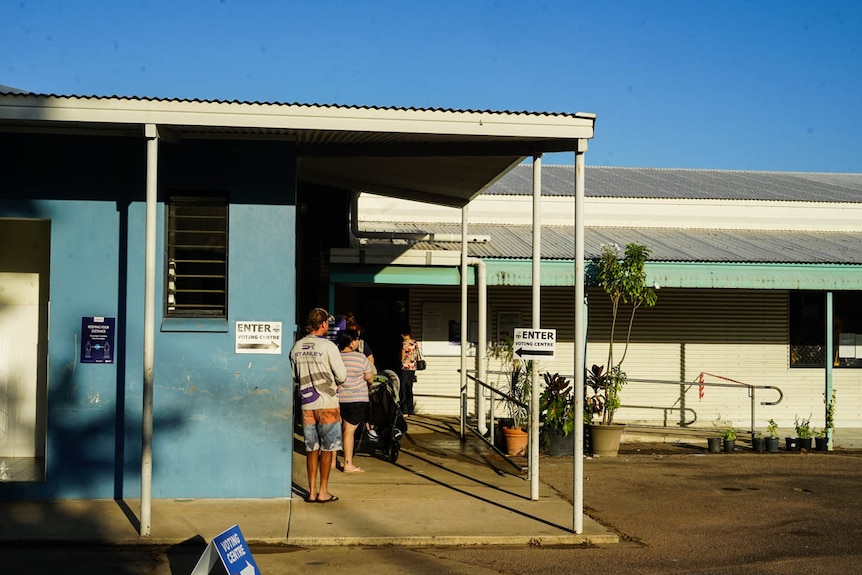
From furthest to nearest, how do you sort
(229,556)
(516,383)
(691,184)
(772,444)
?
1. (691,184)
2. (772,444)
3. (516,383)
4. (229,556)

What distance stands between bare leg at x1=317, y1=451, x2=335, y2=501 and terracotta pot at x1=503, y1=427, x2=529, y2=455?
413cm

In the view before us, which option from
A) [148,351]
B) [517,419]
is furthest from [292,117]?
[517,419]

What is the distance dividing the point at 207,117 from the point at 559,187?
13.6 meters

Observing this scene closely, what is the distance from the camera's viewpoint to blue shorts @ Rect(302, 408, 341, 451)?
8992mm

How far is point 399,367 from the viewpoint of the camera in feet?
55.1

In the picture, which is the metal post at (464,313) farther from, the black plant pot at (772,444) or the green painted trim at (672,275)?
the black plant pot at (772,444)

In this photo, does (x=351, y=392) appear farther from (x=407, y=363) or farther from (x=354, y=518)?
(x=407, y=363)

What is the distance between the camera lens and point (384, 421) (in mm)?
12008

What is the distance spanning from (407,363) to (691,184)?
33.1 feet

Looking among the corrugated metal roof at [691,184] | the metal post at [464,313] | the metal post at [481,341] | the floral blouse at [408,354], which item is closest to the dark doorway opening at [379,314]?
the floral blouse at [408,354]

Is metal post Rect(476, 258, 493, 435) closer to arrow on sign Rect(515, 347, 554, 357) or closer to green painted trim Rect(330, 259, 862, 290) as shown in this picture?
green painted trim Rect(330, 259, 862, 290)

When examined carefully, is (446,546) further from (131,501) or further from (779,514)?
(779,514)

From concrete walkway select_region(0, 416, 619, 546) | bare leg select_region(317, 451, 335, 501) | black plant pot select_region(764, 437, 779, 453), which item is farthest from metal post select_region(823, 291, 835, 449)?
bare leg select_region(317, 451, 335, 501)

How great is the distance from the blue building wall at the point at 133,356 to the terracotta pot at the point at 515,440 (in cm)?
436
